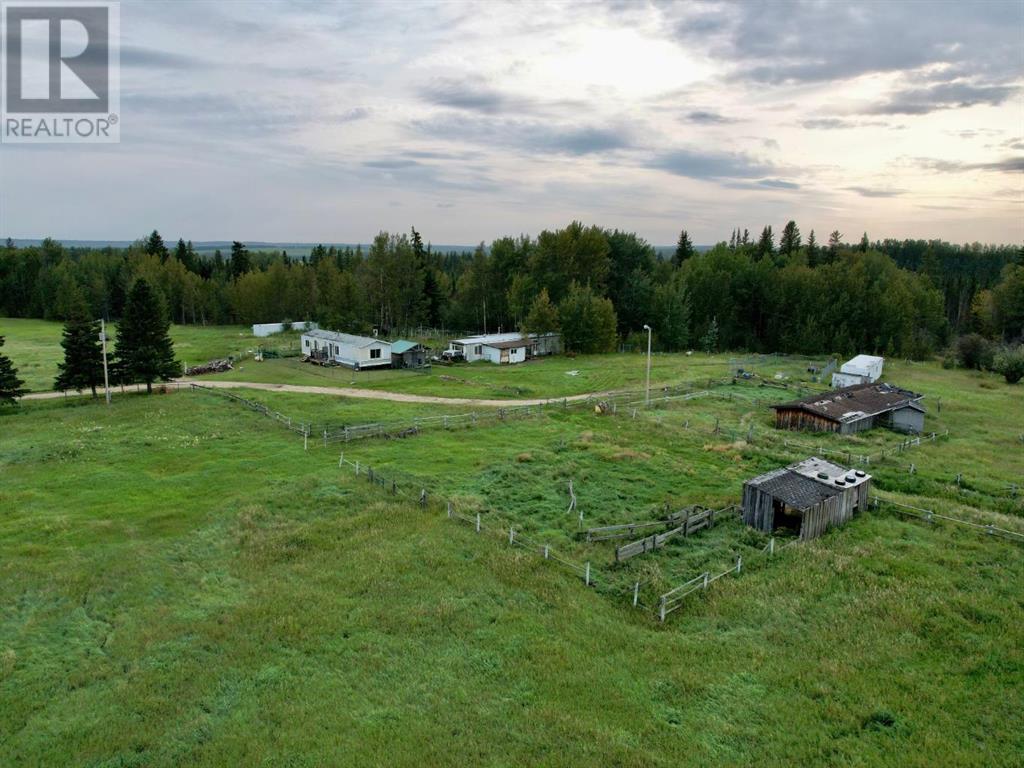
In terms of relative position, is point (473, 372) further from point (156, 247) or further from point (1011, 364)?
point (156, 247)

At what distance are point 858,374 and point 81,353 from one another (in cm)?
6421

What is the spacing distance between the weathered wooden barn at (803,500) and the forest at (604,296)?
50598 mm

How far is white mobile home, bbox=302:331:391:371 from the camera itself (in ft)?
214

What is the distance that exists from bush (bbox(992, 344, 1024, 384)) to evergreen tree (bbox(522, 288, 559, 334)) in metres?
47.0

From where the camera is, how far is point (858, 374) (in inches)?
2265

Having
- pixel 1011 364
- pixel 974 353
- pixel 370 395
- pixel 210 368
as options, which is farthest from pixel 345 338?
pixel 974 353

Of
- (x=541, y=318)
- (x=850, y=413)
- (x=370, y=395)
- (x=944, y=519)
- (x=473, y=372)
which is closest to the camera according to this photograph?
(x=944, y=519)

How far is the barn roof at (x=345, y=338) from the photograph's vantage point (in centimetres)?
6556

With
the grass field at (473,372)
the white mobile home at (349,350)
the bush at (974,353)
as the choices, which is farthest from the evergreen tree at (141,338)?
the bush at (974,353)

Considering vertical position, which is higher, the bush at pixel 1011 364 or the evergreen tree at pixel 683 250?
the evergreen tree at pixel 683 250

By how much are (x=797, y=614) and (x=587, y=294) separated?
2410 inches

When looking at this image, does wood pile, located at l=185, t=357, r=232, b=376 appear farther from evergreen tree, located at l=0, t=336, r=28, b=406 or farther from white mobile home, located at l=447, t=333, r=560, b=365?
white mobile home, located at l=447, t=333, r=560, b=365

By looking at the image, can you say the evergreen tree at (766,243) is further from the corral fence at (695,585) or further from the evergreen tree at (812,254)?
the corral fence at (695,585)

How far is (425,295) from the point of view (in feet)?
302
